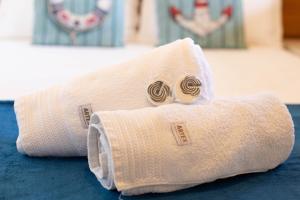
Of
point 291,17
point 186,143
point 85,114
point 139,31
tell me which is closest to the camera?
point 186,143

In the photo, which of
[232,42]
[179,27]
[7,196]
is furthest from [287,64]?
[7,196]

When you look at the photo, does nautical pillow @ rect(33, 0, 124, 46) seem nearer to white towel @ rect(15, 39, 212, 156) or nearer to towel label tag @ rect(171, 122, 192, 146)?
white towel @ rect(15, 39, 212, 156)

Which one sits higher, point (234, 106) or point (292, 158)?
point (234, 106)

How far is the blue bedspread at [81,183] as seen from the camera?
2.63ft

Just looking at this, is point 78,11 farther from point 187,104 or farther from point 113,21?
point 187,104

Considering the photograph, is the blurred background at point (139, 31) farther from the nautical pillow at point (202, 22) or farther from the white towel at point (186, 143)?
the white towel at point (186, 143)

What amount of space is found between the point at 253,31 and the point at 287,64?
1.24 ft

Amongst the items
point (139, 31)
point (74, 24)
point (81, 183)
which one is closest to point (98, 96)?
point (81, 183)

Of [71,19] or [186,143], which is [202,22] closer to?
[71,19]

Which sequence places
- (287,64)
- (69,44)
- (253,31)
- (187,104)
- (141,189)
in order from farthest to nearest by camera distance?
(253,31) → (69,44) → (287,64) → (187,104) → (141,189)

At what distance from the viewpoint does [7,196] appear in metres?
0.79

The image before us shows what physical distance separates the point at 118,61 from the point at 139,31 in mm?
425

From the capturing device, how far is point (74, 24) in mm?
1990

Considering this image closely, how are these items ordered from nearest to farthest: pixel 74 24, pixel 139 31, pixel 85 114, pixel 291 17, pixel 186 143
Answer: pixel 186 143 < pixel 85 114 < pixel 74 24 < pixel 139 31 < pixel 291 17
